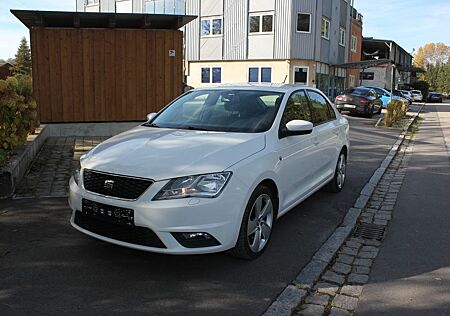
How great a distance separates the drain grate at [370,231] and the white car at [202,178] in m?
0.84

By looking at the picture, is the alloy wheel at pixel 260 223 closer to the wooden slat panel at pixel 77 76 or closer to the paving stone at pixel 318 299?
the paving stone at pixel 318 299

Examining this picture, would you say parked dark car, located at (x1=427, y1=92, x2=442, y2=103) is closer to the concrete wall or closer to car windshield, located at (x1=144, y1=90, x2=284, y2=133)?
the concrete wall

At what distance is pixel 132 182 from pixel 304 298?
1.70 metres

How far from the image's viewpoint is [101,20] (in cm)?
1155

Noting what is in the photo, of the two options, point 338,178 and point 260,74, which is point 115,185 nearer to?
point 338,178

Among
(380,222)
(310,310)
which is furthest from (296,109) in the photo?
(310,310)

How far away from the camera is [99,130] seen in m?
11.8

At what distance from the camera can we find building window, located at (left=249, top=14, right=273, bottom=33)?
31016mm

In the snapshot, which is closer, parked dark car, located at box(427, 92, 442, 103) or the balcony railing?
the balcony railing

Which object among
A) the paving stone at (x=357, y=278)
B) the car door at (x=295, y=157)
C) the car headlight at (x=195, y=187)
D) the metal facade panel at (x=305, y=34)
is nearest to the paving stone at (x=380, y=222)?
the car door at (x=295, y=157)

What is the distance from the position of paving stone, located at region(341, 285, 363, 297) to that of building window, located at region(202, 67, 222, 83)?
3016cm

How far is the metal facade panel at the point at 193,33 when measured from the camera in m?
33.7

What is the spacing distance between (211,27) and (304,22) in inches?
261

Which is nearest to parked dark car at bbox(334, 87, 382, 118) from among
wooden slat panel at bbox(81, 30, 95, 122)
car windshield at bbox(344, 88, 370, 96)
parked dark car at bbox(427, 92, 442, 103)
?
car windshield at bbox(344, 88, 370, 96)
